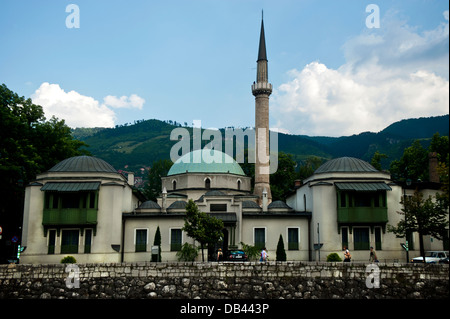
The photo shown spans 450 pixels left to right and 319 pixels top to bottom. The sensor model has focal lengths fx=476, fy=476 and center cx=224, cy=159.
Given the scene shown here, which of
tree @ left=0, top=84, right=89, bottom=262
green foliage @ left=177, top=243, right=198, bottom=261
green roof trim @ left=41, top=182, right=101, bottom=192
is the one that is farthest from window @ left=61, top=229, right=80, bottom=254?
green foliage @ left=177, top=243, right=198, bottom=261

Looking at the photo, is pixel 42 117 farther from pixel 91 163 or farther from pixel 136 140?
pixel 136 140

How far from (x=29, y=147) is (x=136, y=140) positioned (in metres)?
156

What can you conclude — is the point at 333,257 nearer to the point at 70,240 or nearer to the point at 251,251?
the point at 251,251

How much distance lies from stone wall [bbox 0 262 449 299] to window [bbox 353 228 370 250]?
436 inches

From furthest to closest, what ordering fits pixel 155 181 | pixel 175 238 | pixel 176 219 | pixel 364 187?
pixel 155 181, pixel 176 219, pixel 175 238, pixel 364 187

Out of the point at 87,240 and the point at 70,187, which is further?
the point at 87,240

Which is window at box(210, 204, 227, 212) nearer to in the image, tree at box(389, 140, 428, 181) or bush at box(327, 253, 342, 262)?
bush at box(327, 253, 342, 262)

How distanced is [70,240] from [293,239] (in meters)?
17.5

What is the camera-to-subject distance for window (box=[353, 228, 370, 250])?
36812 mm

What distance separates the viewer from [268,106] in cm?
5356

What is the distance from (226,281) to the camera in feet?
84.4

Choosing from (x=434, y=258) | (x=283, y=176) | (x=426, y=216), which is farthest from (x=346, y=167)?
(x=283, y=176)

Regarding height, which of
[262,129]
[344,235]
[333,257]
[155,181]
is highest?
[262,129]
